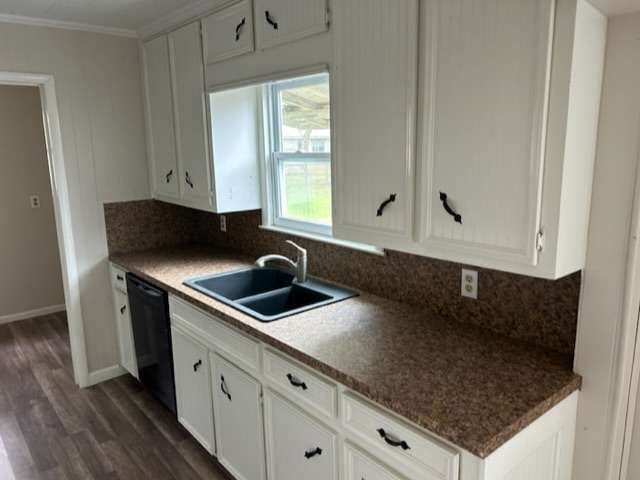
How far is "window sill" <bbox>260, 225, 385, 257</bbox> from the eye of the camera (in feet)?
7.28

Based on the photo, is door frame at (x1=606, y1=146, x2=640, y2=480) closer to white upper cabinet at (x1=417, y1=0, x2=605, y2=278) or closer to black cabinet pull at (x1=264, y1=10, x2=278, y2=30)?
white upper cabinet at (x1=417, y1=0, x2=605, y2=278)

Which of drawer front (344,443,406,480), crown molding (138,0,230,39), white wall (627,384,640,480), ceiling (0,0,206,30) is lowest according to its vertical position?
drawer front (344,443,406,480)

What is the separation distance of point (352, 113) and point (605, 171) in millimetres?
822

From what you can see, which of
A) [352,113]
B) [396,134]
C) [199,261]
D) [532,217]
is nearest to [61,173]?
[199,261]

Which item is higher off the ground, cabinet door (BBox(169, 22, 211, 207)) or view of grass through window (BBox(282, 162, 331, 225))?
cabinet door (BBox(169, 22, 211, 207))

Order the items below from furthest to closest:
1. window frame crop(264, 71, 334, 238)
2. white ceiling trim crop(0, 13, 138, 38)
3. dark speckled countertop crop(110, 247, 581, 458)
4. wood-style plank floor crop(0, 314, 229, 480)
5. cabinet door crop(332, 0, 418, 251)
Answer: white ceiling trim crop(0, 13, 138, 38), window frame crop(264, 71, 334, 238), wood-style plank floor crop(0, 314, 229, 480), cabinet door crop(332, 0, 418, 251), dark speckled countertop crop(110, 247, 581, 458)

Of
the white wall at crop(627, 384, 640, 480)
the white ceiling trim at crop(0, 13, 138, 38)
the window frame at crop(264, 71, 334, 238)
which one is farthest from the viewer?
the white ceiling trim at crop(0, 13, 138, 38)

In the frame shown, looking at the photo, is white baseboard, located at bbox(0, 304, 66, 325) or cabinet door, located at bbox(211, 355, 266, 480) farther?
white baseboard, located at bbox(0, 304, 66, 325)

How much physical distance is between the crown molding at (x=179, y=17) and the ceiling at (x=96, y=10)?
14mm

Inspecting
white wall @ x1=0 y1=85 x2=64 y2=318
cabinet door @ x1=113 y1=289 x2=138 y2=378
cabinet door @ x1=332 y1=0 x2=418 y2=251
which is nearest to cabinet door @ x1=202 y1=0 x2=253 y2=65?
cabinet door @ x1=332 y1=0 x2=418 y2=251

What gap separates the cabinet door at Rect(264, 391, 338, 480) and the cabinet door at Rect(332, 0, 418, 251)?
0.69 metres

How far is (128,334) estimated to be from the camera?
3217 millimetres

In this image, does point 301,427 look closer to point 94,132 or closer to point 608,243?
point 608,243

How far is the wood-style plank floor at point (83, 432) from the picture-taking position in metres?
2.47
